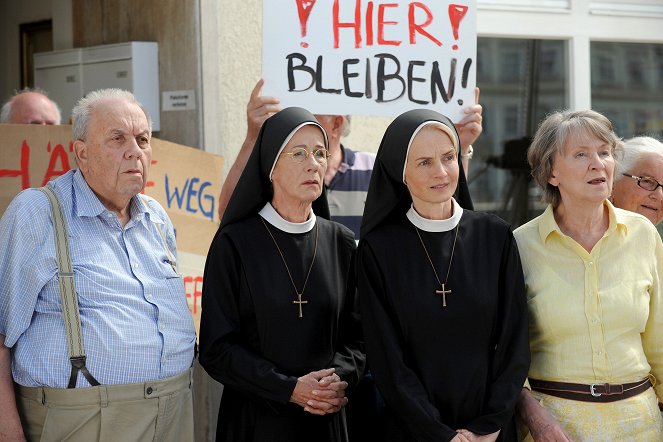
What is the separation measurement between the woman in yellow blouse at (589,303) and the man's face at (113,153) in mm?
1472

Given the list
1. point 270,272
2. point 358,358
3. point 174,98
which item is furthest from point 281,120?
point 174,98

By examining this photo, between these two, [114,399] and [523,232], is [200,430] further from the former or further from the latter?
[523,232]

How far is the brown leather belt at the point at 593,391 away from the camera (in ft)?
12.2

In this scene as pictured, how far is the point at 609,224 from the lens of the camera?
3.89 metres

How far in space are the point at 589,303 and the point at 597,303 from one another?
3cm

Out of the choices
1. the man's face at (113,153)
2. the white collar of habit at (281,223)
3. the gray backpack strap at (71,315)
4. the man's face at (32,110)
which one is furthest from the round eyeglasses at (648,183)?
the man's face at (32,110)

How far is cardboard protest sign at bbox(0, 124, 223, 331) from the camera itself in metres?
4.58

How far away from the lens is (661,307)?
12.6 ft

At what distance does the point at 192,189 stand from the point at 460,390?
203 centimetres

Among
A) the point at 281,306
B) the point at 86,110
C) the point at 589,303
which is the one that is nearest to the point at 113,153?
the point at 86,110

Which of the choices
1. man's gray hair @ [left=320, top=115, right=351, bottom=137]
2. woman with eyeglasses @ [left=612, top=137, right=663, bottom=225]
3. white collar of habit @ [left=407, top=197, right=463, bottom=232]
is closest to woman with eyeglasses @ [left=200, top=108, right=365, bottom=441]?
white collar of habit @ [left=407, top=197, right=463, bottom=232]

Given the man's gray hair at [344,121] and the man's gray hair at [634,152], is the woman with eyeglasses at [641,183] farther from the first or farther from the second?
the man's gray hair at [344,121]

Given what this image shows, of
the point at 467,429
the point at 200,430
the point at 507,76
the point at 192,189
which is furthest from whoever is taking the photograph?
the point at 507,76

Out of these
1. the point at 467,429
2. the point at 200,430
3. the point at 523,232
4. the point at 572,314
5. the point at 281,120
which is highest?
the point at 281,120
